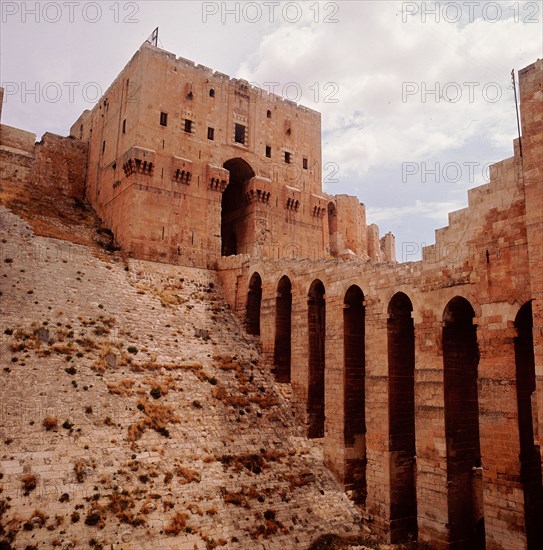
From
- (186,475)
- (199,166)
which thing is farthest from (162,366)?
(199,166)

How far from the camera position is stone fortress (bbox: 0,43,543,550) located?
1359cm

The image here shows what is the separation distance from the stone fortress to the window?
0.22 m

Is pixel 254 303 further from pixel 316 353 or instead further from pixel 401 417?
pixel 401 417

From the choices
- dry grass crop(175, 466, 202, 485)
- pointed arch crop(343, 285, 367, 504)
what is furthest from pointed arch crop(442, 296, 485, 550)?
dry grass crop(175, 466, 202, 485)

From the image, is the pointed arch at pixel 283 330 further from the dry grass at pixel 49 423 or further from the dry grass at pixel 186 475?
the dry grass at pixel 49 423

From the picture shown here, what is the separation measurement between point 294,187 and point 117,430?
23555 mm

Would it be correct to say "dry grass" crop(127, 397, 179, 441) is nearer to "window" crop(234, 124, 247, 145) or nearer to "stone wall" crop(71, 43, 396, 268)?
"stone wall" crop(71, 43, 396, 268)

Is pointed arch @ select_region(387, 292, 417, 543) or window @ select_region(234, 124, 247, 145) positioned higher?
window @ select_region(234, 124, 247, 145)

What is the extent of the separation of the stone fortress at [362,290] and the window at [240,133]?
0.22 meters

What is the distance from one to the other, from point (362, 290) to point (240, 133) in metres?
18.6

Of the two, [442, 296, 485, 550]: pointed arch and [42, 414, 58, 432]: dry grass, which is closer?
[42, 414, 58, 432]: dry grass

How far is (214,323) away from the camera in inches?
961

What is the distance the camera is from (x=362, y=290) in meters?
19.0

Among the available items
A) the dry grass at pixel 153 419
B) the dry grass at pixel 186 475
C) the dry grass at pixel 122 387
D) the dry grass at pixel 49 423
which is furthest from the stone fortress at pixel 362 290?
the dry grass at pixel 49 423
